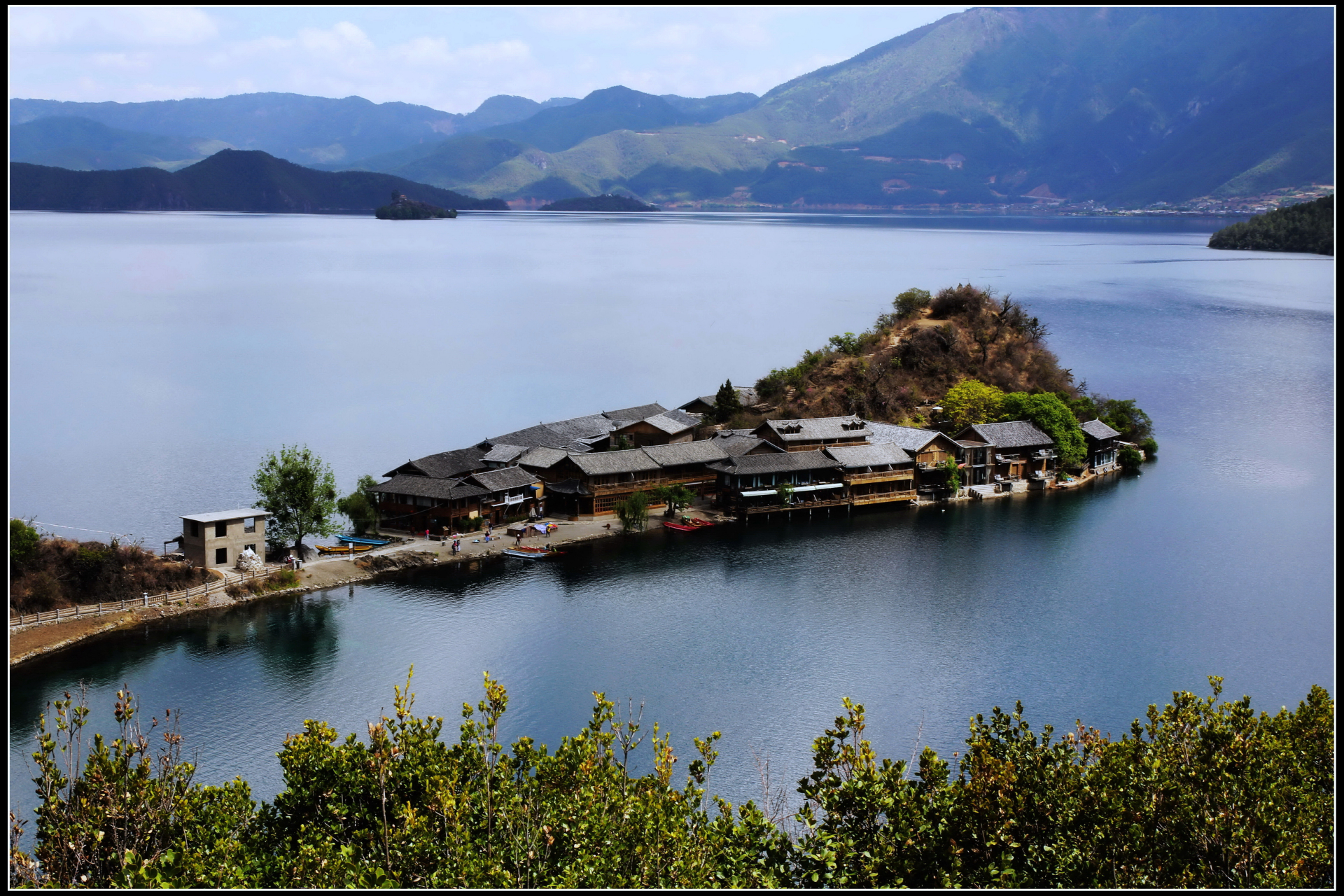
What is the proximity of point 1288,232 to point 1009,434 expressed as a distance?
7477 cm

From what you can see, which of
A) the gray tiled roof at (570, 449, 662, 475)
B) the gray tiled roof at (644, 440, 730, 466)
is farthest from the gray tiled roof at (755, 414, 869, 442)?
the gray tiled roof at (570, 449, 662, 475)

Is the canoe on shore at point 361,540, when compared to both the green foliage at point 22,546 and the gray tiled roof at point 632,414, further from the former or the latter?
the gray tiled roof at point 632,414

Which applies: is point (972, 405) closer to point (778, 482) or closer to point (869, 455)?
point (869, 455)

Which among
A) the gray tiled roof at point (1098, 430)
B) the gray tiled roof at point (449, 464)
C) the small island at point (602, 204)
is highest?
the small island at point (602, 204)

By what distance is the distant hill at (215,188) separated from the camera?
138375mm

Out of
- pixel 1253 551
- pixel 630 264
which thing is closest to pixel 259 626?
pixel 1253 551

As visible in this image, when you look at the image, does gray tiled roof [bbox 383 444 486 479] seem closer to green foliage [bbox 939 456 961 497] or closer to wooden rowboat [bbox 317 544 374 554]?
wooden rowboat [bbox 317 544 374 554]

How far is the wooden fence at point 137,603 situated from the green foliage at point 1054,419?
23.0m

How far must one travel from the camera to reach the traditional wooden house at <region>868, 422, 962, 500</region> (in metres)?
32.3

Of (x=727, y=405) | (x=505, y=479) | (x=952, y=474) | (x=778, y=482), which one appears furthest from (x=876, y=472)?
(x=505, y=479)

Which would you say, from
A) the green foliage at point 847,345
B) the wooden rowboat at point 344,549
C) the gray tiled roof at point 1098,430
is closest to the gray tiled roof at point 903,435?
the gray tiled roof at point 1098,430

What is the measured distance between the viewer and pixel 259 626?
21.1 metres

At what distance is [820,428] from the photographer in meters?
32.7

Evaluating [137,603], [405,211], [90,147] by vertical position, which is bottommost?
[137,603]
